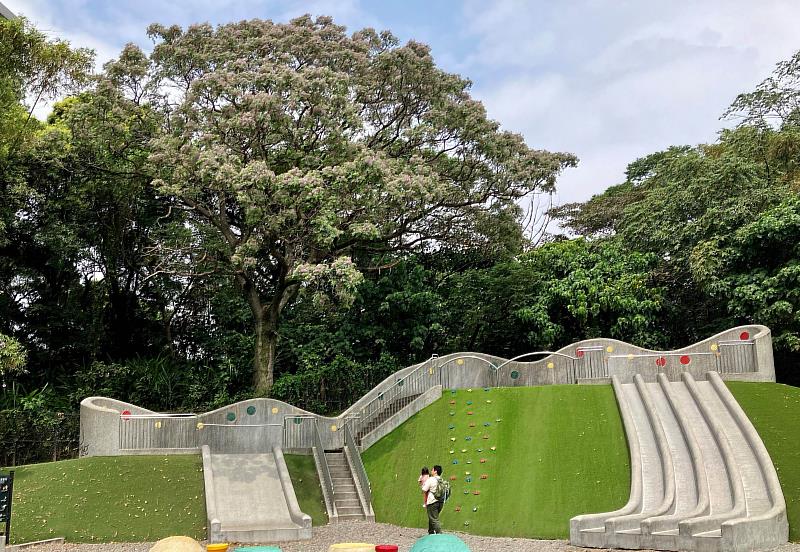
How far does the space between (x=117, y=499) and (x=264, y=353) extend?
9001 millimetres

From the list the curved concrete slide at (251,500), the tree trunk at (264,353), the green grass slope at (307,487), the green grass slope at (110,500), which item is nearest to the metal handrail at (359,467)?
the green grass slope at (307,487)

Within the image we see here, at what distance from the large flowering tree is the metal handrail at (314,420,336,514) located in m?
4.13

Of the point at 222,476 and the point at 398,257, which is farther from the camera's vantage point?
the point at 398,257

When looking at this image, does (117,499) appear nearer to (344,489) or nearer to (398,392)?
(344,489)

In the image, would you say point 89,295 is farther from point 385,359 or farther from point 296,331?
point 385,359

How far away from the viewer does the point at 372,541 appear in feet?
53.9

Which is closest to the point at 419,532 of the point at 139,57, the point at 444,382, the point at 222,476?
the point at 222,476

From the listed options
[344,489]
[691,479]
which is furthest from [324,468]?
[691,479]

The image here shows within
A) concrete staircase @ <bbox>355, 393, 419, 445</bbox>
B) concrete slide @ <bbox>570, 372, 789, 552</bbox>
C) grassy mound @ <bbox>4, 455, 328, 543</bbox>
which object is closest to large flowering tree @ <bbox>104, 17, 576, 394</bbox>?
concrete staircase @ <bbox>355, 393, 419, 445</bbox>

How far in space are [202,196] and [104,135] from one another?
385 cm

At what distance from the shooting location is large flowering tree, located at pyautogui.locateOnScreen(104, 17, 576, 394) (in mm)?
24078

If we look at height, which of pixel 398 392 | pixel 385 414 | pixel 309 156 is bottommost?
pixel 385 414

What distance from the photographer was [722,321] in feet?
96.2

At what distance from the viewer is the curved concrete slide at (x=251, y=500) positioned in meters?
17.1
